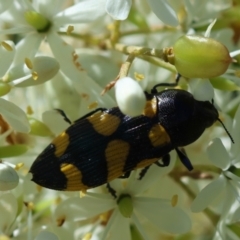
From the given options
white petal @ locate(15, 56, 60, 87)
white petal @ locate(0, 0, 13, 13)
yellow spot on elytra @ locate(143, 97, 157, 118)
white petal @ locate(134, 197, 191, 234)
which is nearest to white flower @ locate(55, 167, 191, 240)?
white petal @ locate(134, 197, 191, 234)

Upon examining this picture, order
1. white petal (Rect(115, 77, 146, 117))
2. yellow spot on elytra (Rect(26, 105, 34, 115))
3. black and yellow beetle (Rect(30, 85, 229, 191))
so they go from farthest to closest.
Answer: yellow spot on elytra (Rect(26, 105, 34, 115)) → black and yellow beetle (Rect(30, 85, 229, 191)) → white petal (Rect(115, 77, 146, 117))

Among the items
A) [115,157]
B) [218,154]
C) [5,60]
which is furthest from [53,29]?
[218,154]

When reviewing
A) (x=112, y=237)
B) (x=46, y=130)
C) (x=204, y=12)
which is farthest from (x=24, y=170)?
(x=204, y=12)

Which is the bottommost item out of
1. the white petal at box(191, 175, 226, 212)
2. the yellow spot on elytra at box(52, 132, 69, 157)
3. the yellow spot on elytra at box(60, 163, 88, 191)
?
the white petal at box(191, 175, 226, 212)

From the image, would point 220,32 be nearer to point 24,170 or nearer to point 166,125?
point 166,125

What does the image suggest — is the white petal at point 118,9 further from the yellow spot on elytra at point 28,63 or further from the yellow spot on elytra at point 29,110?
the yellow spot on elytra at point 29,110

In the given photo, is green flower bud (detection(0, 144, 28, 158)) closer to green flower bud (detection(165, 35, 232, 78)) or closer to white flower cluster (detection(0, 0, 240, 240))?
white flower cluster (detection(0, 0, 240, 240))
